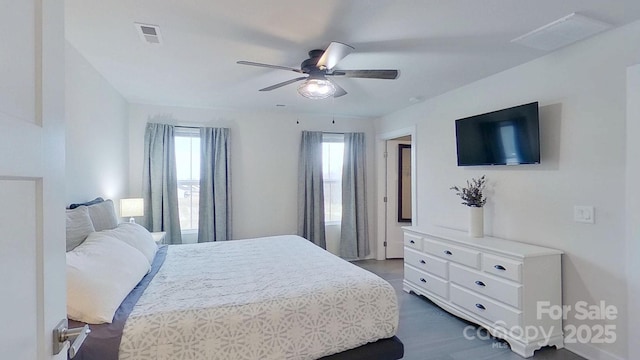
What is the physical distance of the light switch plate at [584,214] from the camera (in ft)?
8.03

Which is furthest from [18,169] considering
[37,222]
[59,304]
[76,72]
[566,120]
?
[566,120]

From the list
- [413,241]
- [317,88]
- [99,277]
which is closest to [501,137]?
[413,241]

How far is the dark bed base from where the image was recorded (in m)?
1.94

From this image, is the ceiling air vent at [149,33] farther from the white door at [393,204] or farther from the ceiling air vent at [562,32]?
the white door at [393,204]

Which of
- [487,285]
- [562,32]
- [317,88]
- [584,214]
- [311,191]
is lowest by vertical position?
[487,285]

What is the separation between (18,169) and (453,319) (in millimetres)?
3471

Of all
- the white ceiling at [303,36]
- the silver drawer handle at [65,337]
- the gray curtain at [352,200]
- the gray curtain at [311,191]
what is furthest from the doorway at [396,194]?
the silver drawer handle at [65,337]

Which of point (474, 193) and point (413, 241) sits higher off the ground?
point (474, 193)

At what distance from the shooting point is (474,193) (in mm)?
3324

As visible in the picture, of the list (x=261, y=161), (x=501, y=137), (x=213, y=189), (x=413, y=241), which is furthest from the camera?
(x=261, y=161)

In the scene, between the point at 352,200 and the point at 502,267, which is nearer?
the point at 502,267

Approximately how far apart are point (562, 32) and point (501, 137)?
1007 mm

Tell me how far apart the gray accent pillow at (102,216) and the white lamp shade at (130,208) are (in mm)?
871

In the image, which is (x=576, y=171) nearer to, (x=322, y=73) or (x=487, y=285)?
(x=487, y=285)
